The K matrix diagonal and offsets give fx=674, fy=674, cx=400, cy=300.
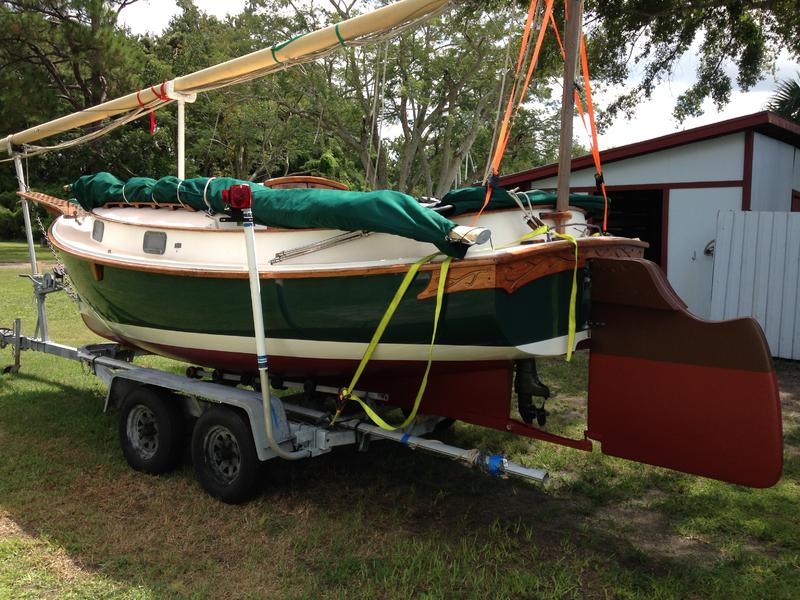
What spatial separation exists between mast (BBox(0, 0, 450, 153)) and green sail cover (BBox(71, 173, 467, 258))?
1019mm

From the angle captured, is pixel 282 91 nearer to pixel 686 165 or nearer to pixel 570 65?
pixel 686 165

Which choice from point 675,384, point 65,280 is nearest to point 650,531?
point 675,384

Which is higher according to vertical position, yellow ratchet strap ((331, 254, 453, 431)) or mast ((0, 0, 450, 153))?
mast ((0, 0, 450, 153))

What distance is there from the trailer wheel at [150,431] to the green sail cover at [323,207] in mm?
1430

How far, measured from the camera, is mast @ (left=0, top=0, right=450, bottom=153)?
3.94m

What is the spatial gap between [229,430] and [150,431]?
1001 mm

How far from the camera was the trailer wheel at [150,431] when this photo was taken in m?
4.75

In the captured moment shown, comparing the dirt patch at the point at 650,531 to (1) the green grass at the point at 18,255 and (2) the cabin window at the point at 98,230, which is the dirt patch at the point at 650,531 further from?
(1) the green grass at the point at 18,255

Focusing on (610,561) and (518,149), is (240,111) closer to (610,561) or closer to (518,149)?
(518,149)

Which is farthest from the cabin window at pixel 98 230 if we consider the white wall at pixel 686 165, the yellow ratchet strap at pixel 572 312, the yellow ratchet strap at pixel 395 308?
the white wall at pixel 686 165

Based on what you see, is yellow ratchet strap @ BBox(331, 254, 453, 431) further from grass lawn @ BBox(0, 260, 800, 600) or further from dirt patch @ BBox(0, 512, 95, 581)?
dirt patch @ BBox(0, 512, 95, 581)

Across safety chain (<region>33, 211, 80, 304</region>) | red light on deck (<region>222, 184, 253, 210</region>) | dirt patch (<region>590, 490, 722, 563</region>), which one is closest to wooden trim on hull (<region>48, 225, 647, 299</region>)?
red light on deck (<region>222, 184, 253, 210</region>)

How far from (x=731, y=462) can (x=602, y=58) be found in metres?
10.8

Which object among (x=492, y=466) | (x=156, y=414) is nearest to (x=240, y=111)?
(x=156, y=414)
